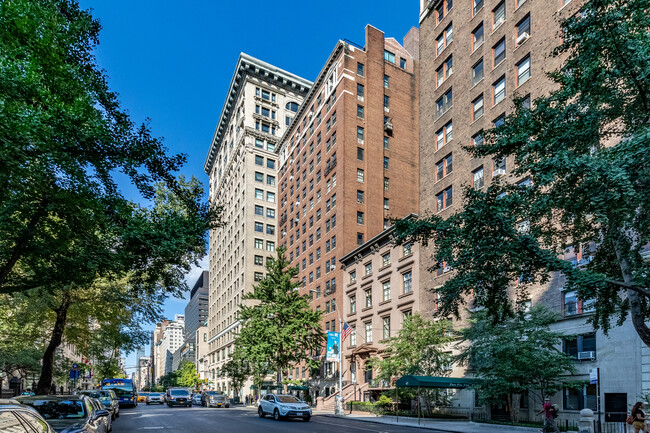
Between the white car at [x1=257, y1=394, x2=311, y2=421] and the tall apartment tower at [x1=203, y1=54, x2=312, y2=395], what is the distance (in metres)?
49.5

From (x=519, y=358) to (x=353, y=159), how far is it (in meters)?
35.8

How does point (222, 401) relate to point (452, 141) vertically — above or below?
below

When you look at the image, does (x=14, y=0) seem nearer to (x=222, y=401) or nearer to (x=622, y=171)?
(x=622, y=171)

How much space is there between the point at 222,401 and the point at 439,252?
3726 cm

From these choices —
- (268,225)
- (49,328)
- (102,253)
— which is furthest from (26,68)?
(268,225)

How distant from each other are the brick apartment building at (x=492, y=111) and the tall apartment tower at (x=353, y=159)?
13263 mm

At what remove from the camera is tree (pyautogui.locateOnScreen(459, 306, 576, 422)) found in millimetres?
21969

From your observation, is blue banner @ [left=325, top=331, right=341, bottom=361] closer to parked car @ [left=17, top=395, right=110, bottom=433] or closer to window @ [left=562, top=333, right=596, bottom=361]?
window @ [left=562, top=333, right=596, bottom=361]

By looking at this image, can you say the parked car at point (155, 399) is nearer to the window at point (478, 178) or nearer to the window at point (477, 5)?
the window at point (478, 178)

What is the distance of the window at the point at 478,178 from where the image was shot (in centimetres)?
3328

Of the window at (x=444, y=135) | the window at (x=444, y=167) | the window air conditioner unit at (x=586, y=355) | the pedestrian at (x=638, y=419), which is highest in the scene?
the window at (x=444, y=135)

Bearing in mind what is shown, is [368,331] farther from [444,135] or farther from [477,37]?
[477,37]

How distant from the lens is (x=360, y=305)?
47844 millimetres

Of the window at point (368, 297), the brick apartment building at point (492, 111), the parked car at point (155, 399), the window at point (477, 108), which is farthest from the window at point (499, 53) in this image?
the parked car at point (155, 399)
